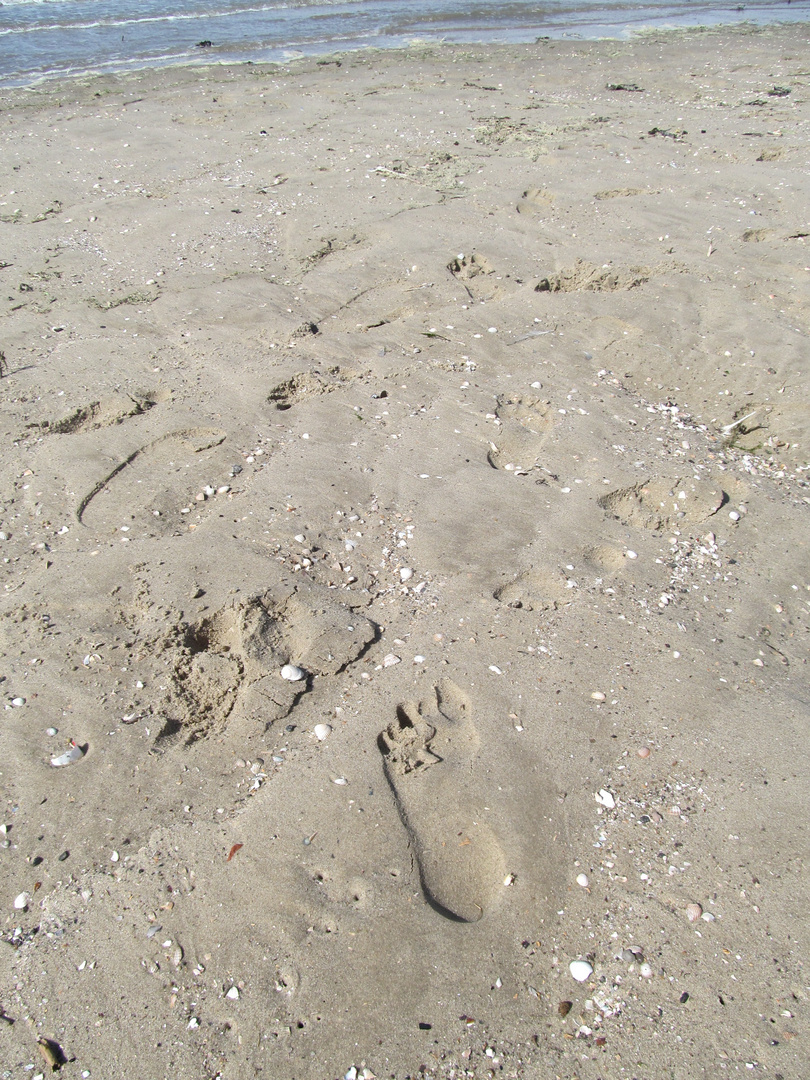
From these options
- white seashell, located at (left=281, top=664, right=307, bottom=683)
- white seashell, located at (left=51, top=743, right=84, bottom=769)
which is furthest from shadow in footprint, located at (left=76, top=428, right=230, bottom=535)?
white seashell, located at (left=51, top=743, right=84, bottom=769)

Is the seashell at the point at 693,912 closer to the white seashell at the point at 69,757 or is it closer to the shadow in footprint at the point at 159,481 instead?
the white seashell at the point at 69,757

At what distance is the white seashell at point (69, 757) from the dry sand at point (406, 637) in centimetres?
3

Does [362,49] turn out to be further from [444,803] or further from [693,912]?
[693,912]

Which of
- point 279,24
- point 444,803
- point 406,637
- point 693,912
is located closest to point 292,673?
point 406,637

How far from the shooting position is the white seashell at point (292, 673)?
2.70m

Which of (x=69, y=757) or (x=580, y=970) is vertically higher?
(x=69, y=757)

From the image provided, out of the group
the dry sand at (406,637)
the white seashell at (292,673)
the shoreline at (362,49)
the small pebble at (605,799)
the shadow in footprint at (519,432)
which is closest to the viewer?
the dry sand at (406,637)

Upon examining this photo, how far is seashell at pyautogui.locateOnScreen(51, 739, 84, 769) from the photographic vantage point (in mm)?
2420

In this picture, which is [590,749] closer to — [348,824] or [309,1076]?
[348,824]

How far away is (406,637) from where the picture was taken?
2.88m

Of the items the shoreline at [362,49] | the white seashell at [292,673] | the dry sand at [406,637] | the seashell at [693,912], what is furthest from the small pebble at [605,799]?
the shoreline at [362,49]

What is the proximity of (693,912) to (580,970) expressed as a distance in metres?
0.39

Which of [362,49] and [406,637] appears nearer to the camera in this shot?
[406,637]

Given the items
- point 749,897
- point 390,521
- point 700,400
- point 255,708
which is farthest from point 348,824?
point 700,400
